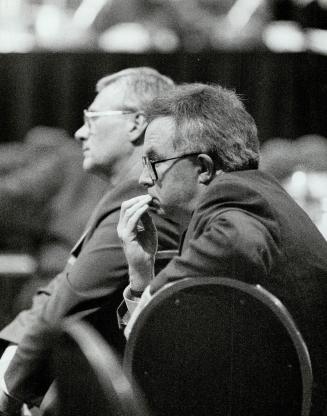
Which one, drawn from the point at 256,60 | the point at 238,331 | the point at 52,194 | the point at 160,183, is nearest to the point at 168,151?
the point at 160,183

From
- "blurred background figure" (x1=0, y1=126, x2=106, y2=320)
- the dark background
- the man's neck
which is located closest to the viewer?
the man's neck

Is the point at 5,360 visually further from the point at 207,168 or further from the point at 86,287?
the point at 207,168

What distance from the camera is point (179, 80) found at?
3764 mm

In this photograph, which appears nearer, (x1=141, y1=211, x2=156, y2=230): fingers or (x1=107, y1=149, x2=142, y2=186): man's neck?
(x1=141, y1=211, x2=156, y2=230): fingers

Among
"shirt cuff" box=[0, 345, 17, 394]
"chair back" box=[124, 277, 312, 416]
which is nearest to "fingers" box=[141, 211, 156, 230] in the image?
"chair back" box=[124, 277, 312, 416]

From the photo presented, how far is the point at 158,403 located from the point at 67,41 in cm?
265

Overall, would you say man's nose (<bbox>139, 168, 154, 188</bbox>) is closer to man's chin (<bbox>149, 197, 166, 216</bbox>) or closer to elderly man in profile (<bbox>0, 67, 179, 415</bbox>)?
man's chin (<bbox>149, 197, 166, 216</bbox>)

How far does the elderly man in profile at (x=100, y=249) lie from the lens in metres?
2.79

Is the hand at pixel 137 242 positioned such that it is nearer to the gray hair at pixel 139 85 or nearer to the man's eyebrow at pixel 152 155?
the man's eyebrow at pixel 152 155

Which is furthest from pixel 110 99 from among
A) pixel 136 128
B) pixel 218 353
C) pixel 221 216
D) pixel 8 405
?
pixel 218 353

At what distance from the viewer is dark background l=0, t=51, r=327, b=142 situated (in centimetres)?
349

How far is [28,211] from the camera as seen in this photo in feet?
16.1

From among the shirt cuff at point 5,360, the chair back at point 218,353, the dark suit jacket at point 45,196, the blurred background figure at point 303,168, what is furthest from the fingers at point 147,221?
the dark suit jacket at point 45,196

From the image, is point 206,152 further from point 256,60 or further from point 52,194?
point 52,194
